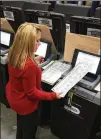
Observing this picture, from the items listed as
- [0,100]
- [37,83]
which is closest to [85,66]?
[37,83]

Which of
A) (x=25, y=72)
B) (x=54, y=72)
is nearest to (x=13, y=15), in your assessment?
(x=54, y=72)

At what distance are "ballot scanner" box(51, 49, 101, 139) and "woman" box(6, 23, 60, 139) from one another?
15 cm

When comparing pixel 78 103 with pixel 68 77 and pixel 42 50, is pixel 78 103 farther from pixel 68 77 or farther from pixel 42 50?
pixel 42 50

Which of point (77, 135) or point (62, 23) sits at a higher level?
point (62, 23)

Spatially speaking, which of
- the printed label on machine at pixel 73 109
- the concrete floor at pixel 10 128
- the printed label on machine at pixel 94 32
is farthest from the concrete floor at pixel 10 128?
the printed label on machine at pixel 94 32

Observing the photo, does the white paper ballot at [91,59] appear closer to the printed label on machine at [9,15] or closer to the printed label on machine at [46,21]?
the printed label on machine at [46,21]

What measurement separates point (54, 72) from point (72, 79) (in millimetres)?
240

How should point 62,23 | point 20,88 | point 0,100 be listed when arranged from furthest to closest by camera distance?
point 0,100
point 62,23
point 20,88

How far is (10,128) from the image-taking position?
1904 mm

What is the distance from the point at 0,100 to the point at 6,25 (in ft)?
2.77

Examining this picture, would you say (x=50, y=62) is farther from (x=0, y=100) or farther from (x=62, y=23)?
(x=0, y=100)

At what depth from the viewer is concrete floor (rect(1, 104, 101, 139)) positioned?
181 cm

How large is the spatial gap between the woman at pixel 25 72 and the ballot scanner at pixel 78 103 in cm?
15

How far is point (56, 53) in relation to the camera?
1.64m
